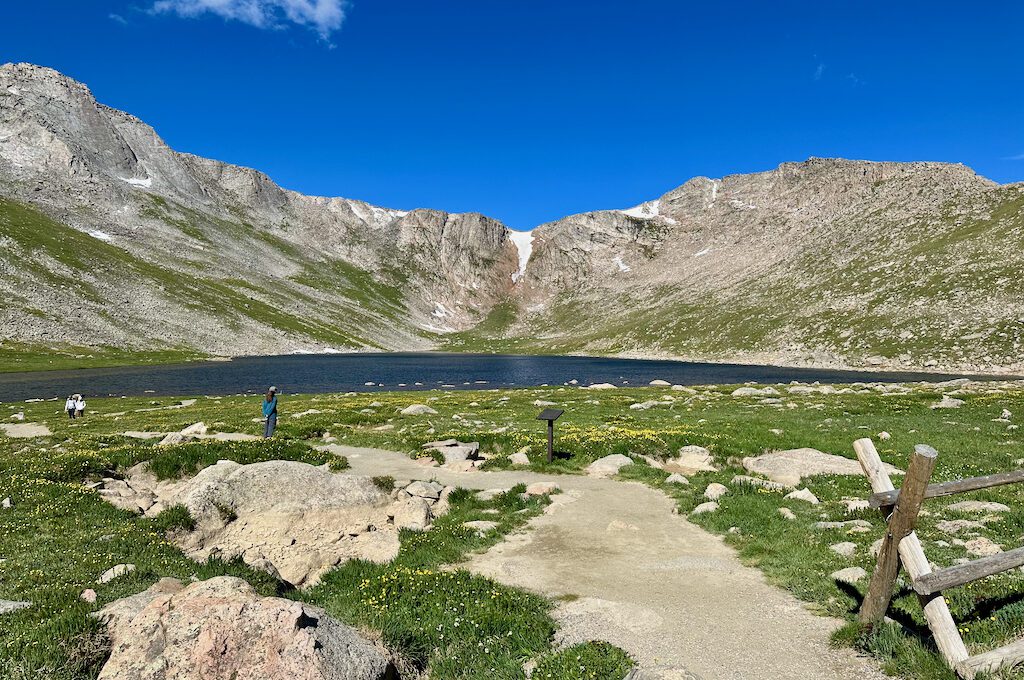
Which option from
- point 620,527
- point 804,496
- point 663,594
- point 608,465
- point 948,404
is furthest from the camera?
point 948,404

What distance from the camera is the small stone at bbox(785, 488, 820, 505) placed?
63.5 ft

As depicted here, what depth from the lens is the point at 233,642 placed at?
8.39m

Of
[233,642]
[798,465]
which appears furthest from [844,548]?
[233,642]

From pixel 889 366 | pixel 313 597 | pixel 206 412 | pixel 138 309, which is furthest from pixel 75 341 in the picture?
pixel 889 366

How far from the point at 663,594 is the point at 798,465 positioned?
15.4 m

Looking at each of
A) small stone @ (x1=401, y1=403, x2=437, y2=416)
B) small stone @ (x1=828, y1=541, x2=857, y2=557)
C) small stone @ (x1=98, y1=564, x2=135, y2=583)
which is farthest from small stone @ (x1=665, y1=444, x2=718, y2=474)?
small stone @ (x1=401, y1=403, x2=437, y2=416)

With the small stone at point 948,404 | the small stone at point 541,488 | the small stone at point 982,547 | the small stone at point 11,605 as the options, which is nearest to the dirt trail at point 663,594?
the small stone at point 541,488

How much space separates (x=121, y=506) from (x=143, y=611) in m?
11.1

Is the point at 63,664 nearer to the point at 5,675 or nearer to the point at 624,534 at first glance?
the point at 5,675

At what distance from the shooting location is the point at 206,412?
2180 inches

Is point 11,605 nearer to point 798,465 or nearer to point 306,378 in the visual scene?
point 798,465

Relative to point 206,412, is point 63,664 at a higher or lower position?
higher

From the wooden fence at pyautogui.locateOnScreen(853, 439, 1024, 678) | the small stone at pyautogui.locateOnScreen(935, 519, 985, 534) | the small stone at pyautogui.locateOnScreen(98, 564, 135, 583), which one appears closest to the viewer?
the wooden fence at pyautogui.locateOnScreen(853, 439, 1024, 678)

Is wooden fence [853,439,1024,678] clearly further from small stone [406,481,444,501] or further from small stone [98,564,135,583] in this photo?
small stone [98,564,135,583]
